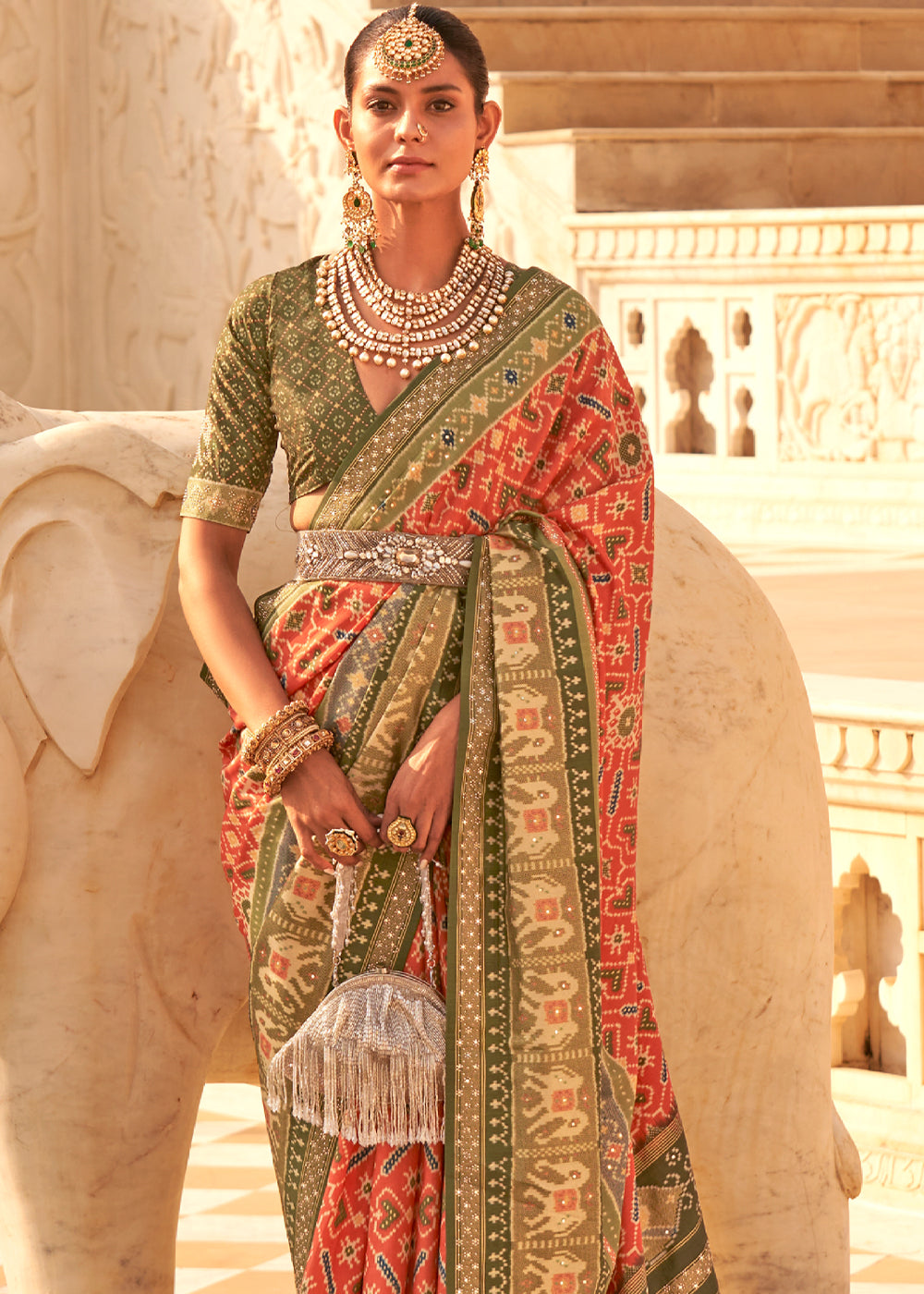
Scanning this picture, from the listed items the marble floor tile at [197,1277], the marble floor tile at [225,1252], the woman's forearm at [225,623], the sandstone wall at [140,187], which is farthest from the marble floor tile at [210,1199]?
the sandstone wall at [140,187]

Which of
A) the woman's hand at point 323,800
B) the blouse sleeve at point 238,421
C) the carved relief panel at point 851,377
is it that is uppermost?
the carved relief panel at point 851,377

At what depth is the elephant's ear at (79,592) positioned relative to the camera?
6.63ft

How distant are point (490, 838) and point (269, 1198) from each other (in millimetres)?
1886

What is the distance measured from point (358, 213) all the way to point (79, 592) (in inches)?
19.6

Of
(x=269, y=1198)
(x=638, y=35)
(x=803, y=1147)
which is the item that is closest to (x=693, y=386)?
(x=638, y=35)

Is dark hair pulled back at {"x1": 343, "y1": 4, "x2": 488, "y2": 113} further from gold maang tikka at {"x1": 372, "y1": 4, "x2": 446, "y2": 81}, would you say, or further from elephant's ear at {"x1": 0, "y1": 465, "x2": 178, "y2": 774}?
elephant's ear at {"x1": 0, "y1": 465, "x2": 178, "y2": 774}

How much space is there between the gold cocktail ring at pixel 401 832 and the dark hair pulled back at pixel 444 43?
0.56 m

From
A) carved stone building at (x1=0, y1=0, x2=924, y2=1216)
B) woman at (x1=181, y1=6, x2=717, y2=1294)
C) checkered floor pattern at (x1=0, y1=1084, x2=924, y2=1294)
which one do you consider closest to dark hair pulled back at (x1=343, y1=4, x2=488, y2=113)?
woman at (x1=181, y1=6, x2=717, y2=1294)

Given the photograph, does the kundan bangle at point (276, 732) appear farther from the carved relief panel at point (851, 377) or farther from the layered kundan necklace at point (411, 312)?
the carved relief panel at point (851, 377)

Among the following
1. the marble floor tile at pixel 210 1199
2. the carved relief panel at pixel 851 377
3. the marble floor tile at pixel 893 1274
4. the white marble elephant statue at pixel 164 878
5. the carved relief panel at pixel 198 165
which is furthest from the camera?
the carved relief panel at pixel 198 165

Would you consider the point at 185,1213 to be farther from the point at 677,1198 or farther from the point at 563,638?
the point at 563,638

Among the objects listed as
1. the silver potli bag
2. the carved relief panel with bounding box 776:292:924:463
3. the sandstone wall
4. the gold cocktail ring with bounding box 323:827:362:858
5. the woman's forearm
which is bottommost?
the silver potli bag

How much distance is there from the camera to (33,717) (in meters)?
2.03

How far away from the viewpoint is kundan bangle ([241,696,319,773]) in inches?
67.0
